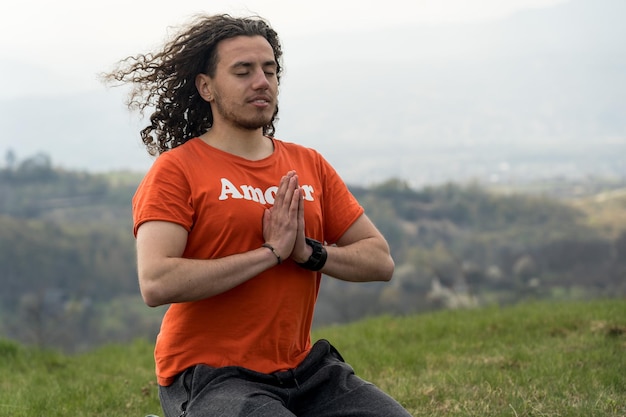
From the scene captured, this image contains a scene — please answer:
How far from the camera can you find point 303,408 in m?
4.03

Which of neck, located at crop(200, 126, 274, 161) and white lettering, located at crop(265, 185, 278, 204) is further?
neck, located at crop(200, 126, 274, 161)

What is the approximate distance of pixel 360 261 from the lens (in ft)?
14.0

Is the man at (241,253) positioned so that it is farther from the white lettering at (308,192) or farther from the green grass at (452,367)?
the green grass at (452,367)

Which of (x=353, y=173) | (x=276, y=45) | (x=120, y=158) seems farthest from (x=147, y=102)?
(x=120, y=158)

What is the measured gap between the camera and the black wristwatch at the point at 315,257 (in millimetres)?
4000

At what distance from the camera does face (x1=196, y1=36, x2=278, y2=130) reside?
4.09 metres

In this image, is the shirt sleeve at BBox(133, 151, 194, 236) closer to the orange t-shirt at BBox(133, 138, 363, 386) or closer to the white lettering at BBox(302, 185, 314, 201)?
the orange t-shirt at BBox(133, 138, 363, 386)

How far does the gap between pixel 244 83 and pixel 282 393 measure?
1496 millimetres

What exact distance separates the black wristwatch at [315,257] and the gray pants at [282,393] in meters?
0.44

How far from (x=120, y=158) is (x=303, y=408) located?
143102 millimetres

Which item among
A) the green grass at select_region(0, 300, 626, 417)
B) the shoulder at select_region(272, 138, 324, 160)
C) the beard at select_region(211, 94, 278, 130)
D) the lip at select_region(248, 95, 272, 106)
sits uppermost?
the lip at select_region(248, 95, 272, 106)

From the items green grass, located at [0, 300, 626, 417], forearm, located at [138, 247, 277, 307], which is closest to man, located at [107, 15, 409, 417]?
forearm, located at [138, 247, 277, 307]

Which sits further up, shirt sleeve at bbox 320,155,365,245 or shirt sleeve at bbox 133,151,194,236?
shirt sleeve at bbox 133,151,194,236

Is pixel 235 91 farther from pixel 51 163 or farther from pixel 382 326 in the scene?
pixel 51 163
